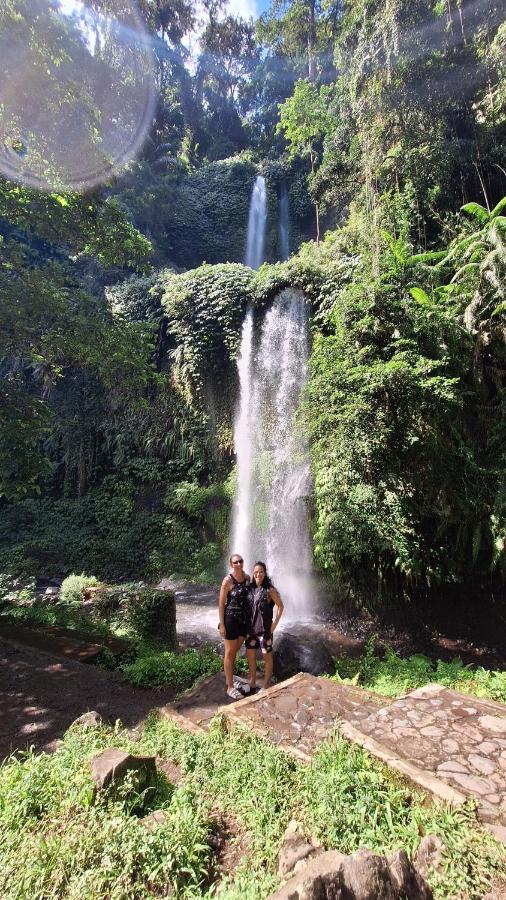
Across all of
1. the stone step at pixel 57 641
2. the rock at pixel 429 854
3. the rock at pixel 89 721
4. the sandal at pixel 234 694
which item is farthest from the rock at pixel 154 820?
the stone step at pixel 57 641

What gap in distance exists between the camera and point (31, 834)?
2414 mm

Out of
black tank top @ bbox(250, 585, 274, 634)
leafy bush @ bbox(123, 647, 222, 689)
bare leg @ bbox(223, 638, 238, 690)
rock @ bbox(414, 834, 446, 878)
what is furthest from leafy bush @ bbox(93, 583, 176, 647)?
rock @ bbox(414, 834, 446, 878)

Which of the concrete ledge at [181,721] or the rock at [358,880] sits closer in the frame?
the rock at [358,880]

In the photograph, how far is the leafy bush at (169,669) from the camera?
5375mm

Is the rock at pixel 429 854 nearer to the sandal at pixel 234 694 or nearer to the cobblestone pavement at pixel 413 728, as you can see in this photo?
the cobblestone pavement at pixel 413 728

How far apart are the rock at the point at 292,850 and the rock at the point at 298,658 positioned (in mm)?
3449

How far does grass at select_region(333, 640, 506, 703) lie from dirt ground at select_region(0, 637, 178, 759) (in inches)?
95.1

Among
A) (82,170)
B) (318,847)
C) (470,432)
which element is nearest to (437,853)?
(318,847)

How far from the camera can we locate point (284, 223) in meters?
22.8

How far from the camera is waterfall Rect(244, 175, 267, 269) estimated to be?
22750 mm

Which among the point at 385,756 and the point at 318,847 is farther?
the point at 385,756

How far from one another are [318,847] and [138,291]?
663 inches

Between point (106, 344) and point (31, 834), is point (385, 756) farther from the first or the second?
point (106, 344)

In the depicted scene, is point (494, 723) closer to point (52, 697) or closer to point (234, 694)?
point (234, 694)
